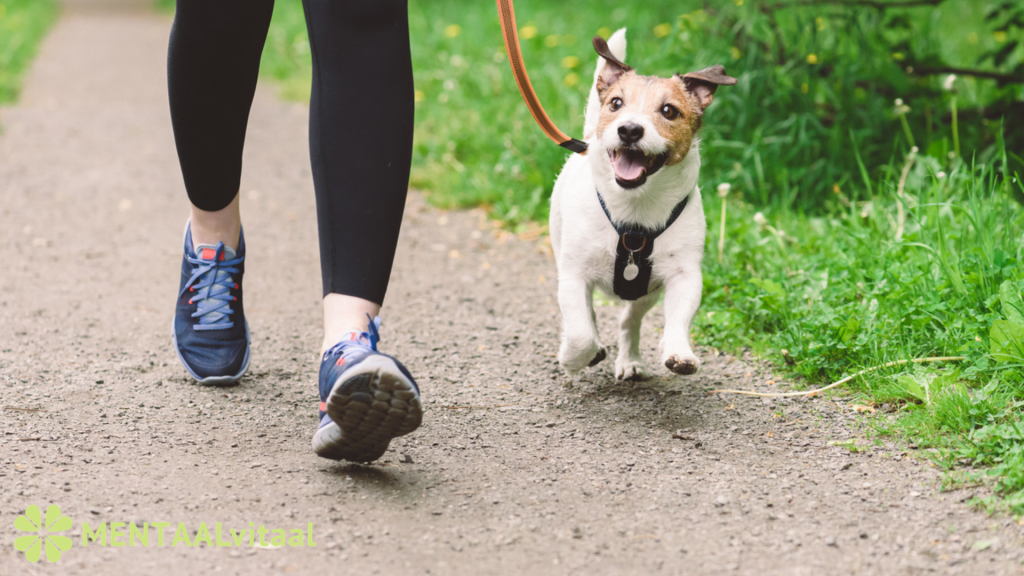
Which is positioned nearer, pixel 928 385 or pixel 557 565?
pixel 557 565

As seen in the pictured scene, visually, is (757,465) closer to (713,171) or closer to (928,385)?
(928,385)

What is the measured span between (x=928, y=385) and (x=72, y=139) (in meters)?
5.51

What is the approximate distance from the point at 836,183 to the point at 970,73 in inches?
29.7

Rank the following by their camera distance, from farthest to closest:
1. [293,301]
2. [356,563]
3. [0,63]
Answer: [0,63] → [293,301] → [356,563]

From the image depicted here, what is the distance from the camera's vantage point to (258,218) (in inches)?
184

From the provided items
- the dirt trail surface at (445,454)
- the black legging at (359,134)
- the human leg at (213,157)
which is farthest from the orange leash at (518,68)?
the dirt trail surface at (445,454)

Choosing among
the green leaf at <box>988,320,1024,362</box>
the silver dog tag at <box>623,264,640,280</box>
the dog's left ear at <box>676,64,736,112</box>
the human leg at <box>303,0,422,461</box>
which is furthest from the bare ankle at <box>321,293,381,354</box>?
the green leaf at <box>988,320,1024,362</box>

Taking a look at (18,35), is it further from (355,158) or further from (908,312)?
(908,312)

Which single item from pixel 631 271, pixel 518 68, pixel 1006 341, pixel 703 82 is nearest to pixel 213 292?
pixel 518 68

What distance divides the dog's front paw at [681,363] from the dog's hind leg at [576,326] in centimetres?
24

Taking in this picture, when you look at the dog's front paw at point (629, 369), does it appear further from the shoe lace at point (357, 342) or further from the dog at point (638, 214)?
the shoe lace at point (357, 342)

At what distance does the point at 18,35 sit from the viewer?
31.1 feet

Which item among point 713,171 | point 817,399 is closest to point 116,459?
point 817,399

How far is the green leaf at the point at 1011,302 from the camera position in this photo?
2396mm
